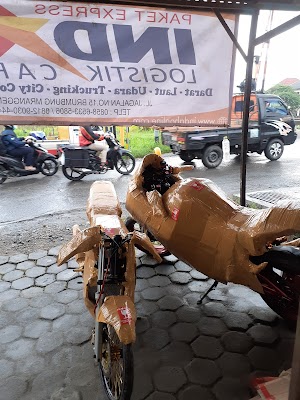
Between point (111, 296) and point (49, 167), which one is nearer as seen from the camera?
point (111, 296)

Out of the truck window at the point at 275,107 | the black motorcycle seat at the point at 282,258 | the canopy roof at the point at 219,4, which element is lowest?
the black motorcycle seat at the point at 282,258

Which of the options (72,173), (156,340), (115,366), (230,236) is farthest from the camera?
(72,173)

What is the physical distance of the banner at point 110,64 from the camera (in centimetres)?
278

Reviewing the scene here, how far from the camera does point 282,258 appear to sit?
6.64 ft

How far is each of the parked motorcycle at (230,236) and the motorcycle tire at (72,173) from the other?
5387 mm

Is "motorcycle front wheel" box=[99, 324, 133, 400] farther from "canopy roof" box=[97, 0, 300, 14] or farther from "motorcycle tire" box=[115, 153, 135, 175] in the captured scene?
"motorcycle tire" box=[115, 153, 135, 175]

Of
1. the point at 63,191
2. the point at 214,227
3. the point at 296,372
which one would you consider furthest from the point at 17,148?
the point at 296,372

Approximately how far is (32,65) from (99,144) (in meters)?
5.47

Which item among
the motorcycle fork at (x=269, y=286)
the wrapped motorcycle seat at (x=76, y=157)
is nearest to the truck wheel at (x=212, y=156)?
the wrapped motorcycle seat at (x=76, y=157)

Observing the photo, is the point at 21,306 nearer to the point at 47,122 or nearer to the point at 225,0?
the point at 47,122

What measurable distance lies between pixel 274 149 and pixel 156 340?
28.6 ft

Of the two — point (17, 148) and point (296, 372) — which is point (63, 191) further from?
point (296, 372)

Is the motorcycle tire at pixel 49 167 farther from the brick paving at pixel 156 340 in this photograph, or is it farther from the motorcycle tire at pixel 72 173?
the brick paving at pixel 156 340

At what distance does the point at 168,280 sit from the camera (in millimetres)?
3398
